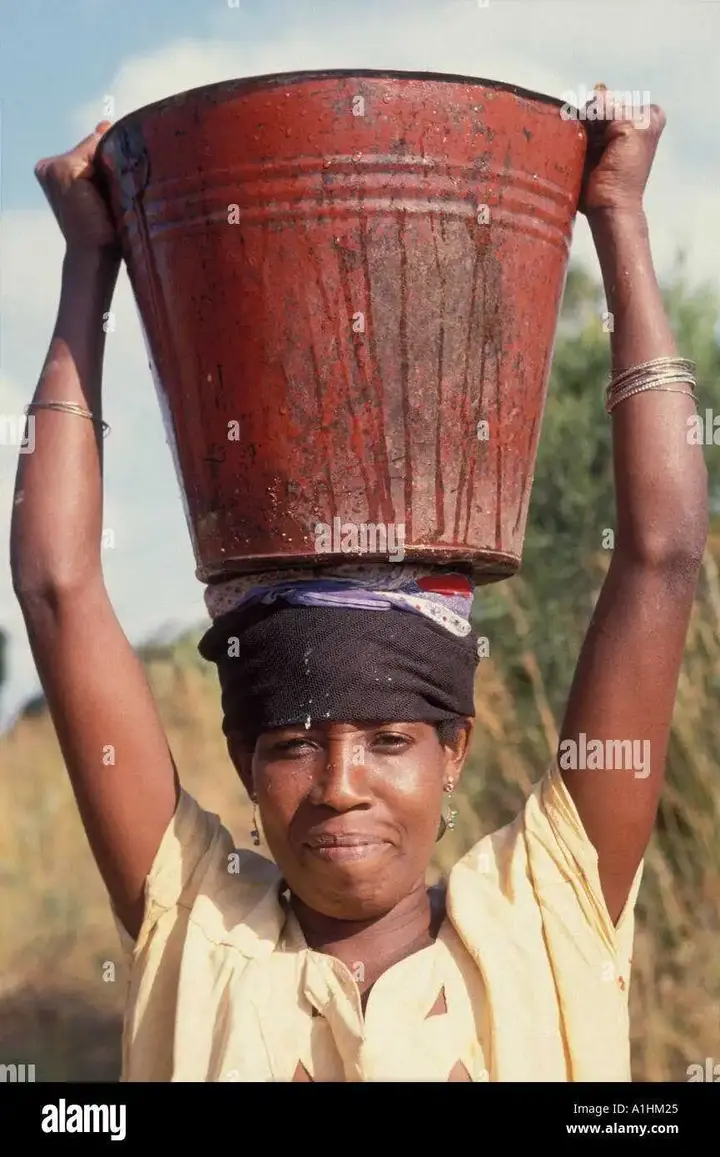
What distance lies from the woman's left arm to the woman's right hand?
76cm

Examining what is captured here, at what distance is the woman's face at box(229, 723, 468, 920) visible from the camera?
80.5 inches

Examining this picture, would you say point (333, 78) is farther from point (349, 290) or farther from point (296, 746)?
point (296, 746)

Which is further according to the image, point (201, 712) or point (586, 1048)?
point (201, 712)

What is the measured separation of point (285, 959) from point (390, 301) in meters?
1.01

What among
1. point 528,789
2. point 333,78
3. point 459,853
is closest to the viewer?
point 333,78

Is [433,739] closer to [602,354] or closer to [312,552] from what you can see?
[312,552]

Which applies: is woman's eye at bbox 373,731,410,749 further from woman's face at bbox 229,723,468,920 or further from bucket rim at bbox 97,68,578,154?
bucket rim at bbox 97,68,578,154

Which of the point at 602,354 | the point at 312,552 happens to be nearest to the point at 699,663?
the point at 602,354

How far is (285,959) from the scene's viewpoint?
214 centimetres

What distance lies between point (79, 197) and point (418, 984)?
1.32 metres

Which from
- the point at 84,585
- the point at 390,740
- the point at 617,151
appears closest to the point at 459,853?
the point at 390,740

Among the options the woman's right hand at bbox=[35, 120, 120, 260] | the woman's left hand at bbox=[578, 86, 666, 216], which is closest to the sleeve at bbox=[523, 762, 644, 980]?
the woman's left hand at bbox=[578, 86, 666, 216]

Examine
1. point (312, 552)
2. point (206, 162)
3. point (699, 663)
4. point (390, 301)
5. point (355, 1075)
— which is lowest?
point (355, 1075)

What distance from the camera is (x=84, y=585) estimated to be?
215 cm
